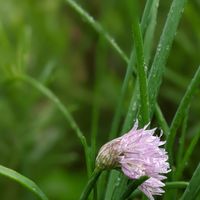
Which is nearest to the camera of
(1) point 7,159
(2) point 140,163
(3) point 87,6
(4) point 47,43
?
(2) point 140,163

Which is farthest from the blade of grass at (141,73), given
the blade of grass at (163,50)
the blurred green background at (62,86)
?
the blurred green background at (62,86)

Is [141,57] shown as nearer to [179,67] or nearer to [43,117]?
[43,117]

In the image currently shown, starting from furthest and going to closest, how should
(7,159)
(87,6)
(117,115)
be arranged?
1. (87,6)
2. (7,159)
3. (117,115)

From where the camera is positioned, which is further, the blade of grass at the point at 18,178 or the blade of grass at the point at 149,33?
the blade of grass at the point at 149,33

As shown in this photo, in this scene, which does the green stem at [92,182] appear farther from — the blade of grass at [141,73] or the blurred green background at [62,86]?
the blurred green background at [62,86]

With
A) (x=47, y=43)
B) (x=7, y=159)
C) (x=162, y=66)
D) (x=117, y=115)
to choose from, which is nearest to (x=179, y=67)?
(x=47, y=43)

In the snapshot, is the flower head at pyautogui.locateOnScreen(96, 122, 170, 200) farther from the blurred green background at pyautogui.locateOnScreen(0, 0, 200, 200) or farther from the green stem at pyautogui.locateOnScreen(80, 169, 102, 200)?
the blurred green background at pyautogui.locateOnScreen(0, 0, 200, 200)

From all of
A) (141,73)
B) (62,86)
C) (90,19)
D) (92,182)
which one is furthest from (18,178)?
(62,86)

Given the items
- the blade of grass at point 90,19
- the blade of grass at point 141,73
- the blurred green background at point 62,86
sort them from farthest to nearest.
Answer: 1. the blurred green background at point 62,86
2. the blade of grass at point 90,19
3. the blade of grass at point 141,73

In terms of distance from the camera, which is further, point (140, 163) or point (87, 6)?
point (87, 6)
